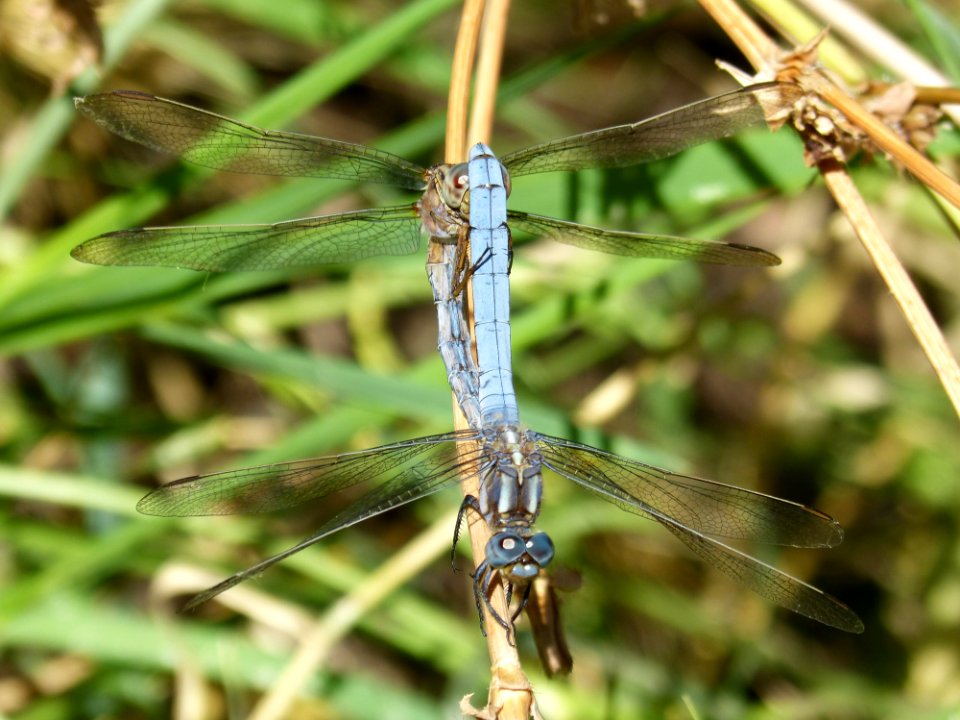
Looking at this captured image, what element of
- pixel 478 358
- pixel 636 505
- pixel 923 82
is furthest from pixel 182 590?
pixel 923 82

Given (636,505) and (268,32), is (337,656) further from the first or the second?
(268,32)

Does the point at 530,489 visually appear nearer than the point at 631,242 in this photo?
Yes

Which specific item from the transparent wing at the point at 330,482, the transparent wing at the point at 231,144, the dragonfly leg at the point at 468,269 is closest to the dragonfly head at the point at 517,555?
the transparent wing at the point at 330,482

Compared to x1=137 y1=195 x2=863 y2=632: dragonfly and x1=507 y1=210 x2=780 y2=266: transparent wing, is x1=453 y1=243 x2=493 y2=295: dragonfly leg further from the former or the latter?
x1=137 y1=195 x2=863 y2=632: dragonfly

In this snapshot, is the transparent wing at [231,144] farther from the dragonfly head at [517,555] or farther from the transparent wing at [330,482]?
the dragonfly head at [517,555]

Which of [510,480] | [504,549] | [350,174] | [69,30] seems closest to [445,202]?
[350,174]

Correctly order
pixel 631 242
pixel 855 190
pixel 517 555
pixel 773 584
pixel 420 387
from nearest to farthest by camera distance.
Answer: pixel 517 555 → pixel 773 584 → pixel 855 190 → pixel 631 242 → pixel 420 387

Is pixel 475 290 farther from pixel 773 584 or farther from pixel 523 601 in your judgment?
pixel 773 584

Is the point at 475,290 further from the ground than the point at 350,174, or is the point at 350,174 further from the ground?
the point at 350,174
